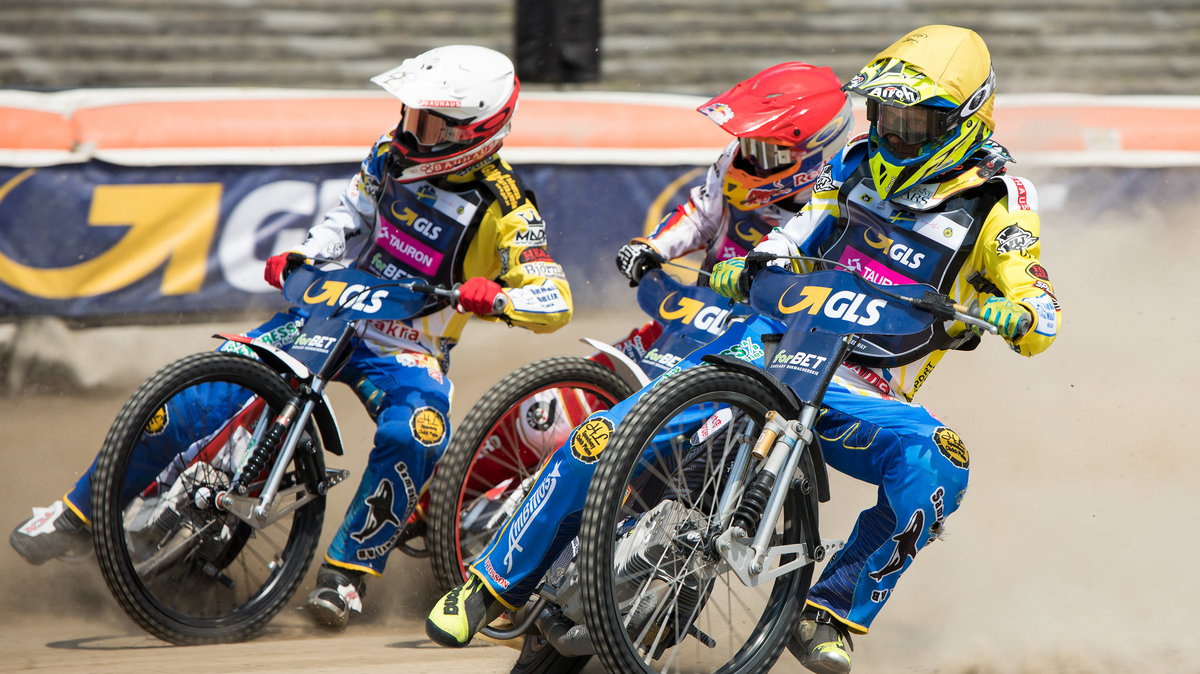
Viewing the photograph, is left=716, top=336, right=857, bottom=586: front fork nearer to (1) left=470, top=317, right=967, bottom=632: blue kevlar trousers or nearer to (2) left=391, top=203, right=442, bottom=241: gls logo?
(1) left=470, top=317, right=967, bottom=632: blue kevlar trousers

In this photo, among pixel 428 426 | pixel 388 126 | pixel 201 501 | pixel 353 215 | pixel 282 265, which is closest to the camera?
pixel 201 501

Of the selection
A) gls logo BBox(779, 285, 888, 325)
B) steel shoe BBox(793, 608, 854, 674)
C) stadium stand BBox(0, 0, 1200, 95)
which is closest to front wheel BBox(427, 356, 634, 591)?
gls logo BBox(779, 285, 888, 325)

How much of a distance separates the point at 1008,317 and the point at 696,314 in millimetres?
1480

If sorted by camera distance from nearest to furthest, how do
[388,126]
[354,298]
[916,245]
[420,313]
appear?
1. [916,245]
2. [354,298]
3. [420,313]
4. [388,126]

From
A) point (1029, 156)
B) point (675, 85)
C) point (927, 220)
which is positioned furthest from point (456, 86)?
point (675, 85)

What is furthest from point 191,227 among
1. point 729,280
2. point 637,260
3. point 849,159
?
point 849,159

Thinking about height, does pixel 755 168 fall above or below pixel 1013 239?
below

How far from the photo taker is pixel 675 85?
10.7m

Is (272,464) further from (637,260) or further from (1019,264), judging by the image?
(1019,264)

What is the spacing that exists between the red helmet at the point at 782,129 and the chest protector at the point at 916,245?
31.6 inches

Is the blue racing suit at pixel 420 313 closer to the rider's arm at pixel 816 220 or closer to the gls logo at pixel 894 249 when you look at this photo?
the rider's arm at pixel 816 220

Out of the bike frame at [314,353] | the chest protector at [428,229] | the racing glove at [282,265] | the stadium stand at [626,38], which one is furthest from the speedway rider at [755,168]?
the stadium stand at [626,38]

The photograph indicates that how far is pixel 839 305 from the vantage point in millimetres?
4105

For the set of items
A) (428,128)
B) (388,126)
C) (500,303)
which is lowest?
(388,126)
